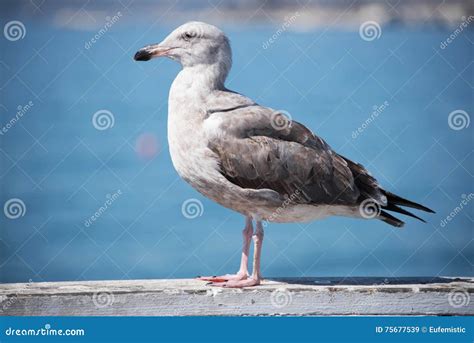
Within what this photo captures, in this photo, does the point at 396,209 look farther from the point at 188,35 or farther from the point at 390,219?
the point at 188,35

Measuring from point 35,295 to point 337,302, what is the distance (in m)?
1.64

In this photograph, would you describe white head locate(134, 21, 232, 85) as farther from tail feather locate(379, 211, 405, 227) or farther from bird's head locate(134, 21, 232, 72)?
tail feather locate(379, 211, 405, 227)

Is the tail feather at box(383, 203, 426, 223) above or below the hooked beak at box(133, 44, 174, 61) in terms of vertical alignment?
above

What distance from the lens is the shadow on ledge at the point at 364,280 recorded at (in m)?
5.30

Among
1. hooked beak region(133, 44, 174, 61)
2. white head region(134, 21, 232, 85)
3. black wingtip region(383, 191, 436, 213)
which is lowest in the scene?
hooked beak region(133, 44, 174, 61)

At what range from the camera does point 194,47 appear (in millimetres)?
5777

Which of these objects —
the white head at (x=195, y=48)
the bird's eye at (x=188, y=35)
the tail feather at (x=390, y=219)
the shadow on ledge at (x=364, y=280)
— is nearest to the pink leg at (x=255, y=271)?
the shadow on ledge at (x=364, y=280)

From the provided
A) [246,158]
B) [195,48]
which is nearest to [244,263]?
[246,158]

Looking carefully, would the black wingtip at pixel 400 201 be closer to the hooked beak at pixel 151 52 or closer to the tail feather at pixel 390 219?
the tail feather at pixel 390 219

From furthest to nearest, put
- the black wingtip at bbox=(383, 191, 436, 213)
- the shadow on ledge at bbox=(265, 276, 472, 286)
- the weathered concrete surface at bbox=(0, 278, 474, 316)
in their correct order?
the black wingtip at bbox=(383, 191, 436, 213) < the shadow on ledge at bbox=(265, 276, 472, 286) < the weathered concrete surface at bbox=(0, 278, 474, 316)

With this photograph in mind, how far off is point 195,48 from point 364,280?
182cm

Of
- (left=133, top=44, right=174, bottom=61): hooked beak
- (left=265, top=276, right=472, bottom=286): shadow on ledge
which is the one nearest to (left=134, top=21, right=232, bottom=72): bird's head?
(left=133, top=44, right=174, bottom=61): hooked beak

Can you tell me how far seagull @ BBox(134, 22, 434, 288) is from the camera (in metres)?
5.51

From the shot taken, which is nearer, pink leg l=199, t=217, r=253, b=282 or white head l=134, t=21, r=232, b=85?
pink leg l=199, t=217, r=253, b=282
